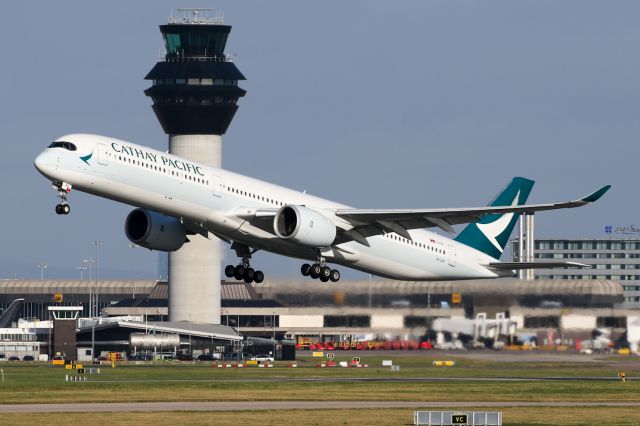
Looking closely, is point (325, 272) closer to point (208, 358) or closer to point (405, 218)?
point (405, 218)

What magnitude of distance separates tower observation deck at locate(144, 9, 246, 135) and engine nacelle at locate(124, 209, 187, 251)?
97064 millimetres

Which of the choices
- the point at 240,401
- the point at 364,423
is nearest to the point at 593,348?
the point at 240,401

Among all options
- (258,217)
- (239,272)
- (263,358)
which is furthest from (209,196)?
(263,358)

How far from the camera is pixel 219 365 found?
370ft

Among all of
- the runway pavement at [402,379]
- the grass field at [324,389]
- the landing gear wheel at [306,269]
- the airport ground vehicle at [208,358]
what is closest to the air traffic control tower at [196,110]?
the airport ground vehicle at [208,358]

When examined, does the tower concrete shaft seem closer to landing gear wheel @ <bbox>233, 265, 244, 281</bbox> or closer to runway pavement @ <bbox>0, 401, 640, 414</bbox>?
landing gear wheel @ <bbox>233, 265, 244, 281</bbox>

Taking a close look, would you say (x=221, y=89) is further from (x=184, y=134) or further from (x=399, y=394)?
(x=399, y=394)

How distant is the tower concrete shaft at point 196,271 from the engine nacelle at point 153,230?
300ft

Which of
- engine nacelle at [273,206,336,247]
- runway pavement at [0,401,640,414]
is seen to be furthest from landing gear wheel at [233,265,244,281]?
runway pavement at [0,401,640,414]

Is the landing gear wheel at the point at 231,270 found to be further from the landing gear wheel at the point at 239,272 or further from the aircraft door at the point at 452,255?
the aircraft door at the point at 452,255

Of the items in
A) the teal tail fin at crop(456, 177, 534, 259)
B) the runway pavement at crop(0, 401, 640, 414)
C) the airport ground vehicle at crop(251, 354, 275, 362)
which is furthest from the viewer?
the airport ground vehicle at crop(251, 354, 275, 362)

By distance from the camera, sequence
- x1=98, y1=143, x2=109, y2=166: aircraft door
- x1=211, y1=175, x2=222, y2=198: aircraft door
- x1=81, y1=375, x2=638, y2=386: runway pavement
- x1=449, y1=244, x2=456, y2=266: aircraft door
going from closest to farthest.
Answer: x1=98, y1=143, x2=109, y2=166: aircraft door
x1=211, y1=175, x2=222, y2=198: aircraft door
x1=449, y1=244, x2=456, y2=266: aircraft door
x1=81, y1=375, x2=638, y2=386: runway pavement

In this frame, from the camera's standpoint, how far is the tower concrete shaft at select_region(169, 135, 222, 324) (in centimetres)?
16462

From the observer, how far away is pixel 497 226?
8406 centimetres
